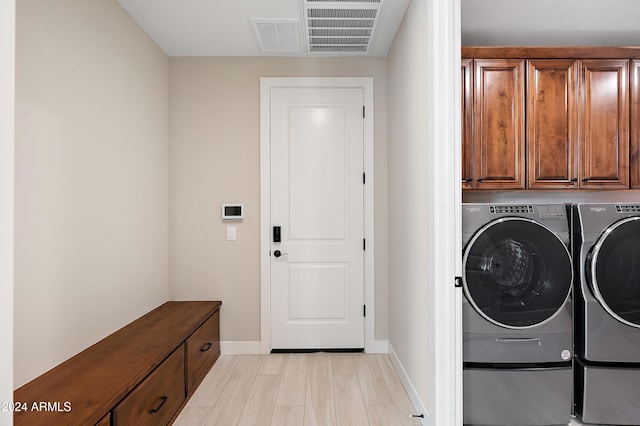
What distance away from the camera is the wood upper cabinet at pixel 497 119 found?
7.74ft

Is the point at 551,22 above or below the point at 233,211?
above

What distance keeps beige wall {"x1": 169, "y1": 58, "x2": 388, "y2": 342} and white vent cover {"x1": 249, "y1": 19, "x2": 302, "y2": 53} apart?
0.70ft

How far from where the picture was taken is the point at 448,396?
1.83 metres

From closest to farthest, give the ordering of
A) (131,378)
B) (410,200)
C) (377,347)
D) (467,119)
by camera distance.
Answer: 1. (131,378)
2. (467,119)
3. (410,200)
4. (377,347)

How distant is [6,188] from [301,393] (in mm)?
2111

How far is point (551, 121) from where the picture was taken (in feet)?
7.82

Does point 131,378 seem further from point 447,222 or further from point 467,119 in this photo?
A: point 467,119

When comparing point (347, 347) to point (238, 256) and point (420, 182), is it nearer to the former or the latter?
point (238, 256)

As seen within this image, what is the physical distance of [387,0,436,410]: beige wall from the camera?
7.16ft

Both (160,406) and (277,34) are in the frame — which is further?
(277,34)

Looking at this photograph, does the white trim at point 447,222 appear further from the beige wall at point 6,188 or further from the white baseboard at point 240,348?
the white baseboard at point 240,348

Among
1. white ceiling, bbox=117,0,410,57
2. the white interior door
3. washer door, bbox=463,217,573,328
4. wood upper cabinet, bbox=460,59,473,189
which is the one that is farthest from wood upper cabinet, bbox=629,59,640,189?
the white interior door

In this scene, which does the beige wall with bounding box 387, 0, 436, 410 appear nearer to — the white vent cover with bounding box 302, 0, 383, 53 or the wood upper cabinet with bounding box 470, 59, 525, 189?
the white vent cover with bounding box 302, 0, 383, 53

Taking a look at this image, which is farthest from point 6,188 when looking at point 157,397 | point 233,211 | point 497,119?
point 497,119
